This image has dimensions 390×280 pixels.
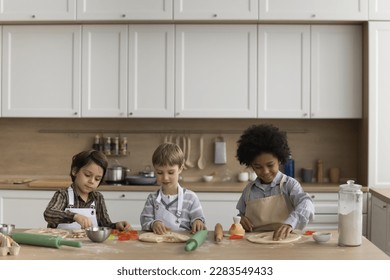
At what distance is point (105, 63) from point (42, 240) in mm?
2624

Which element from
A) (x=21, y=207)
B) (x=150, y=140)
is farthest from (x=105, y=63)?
(x=21, y=207)

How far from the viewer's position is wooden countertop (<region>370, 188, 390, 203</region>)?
3932 millimetres

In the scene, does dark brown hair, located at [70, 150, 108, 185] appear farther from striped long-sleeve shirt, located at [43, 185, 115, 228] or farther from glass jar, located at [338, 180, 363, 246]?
glass jar, located at [338, 180, 363, 246]

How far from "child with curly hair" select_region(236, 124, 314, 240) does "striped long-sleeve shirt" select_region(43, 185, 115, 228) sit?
737mm

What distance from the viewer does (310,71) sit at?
15.0 ft

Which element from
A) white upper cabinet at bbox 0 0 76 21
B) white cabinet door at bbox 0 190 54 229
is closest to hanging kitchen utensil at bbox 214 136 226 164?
white cabinet door at bbox 0 190 54 229

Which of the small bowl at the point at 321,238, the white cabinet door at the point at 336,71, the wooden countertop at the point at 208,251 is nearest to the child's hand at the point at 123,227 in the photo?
the wooden countertop at the point at 208,251

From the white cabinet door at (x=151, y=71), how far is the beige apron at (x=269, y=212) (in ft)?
6.22

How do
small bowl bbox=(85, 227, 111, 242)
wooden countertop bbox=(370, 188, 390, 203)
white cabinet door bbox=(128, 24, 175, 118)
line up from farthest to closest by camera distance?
white cabinet door bbox=(128, 24, 175, 118) → wooden countertop bbox=(370, 188, 390, 203) → small bowl bbox=(85, 227, 111, 242)

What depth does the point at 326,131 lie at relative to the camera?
4922mm

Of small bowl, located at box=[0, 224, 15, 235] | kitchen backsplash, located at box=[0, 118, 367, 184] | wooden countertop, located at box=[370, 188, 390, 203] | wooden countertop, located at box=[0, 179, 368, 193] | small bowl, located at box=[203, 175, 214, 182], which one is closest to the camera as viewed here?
small bowl, located at box=[0, 224, 15, 235]

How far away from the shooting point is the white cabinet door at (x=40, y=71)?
465 cm

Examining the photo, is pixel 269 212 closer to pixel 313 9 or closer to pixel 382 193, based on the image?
pixel 382 193

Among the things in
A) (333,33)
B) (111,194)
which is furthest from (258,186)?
(333,33)
